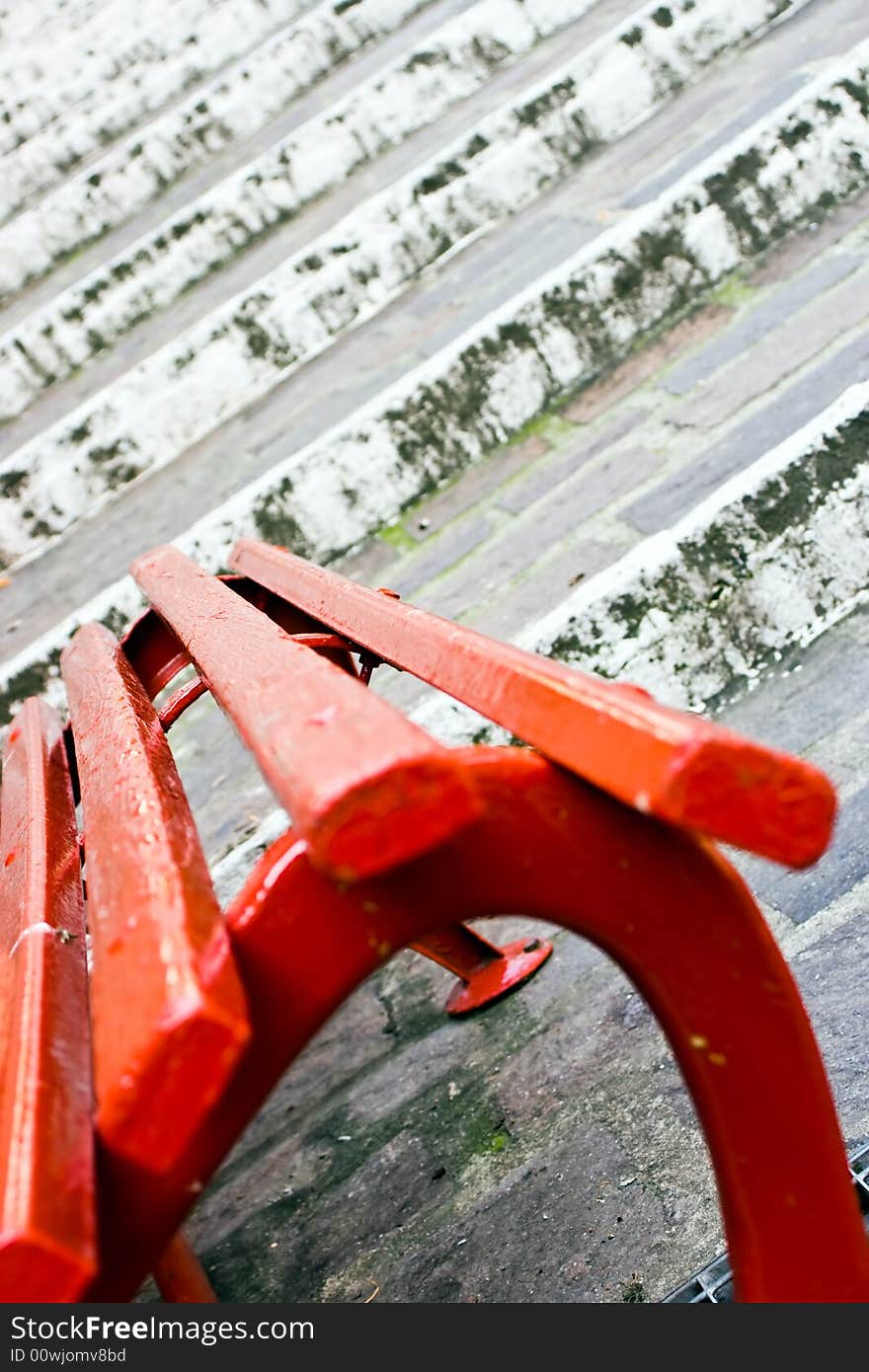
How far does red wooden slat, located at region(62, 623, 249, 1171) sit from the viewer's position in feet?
2.68

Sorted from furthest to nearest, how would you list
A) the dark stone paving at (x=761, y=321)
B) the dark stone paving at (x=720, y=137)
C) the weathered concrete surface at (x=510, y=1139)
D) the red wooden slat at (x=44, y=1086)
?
the dark stone paving at (x=720, y=137)
the dark stone paving at (x=761, y=321)
the weathered concrete surface at (x=510, y=1139)
the red wooden slat at (x=44, y=1086)

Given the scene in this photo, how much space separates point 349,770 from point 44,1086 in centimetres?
35

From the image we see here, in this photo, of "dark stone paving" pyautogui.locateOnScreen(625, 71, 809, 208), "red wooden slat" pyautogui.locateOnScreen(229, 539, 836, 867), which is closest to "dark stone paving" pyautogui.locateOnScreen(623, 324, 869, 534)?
"dark stone paving" pyautogui.locateOnScreen(625, 71, 809, 208)

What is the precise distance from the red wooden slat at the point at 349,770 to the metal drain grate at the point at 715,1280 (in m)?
0.98

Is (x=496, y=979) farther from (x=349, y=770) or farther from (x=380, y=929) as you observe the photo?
(x=349, y=770)

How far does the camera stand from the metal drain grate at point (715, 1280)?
154cm

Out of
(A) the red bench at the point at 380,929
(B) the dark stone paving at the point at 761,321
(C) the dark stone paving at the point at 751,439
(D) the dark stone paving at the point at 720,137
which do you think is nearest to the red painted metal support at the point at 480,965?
(A) the red bench at the point at 380,929

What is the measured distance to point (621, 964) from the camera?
1.11 m

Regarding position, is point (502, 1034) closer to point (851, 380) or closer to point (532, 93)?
point (851, 380)

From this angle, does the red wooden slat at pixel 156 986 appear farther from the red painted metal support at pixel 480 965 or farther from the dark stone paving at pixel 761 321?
the dark stone paving at pixel 761 321

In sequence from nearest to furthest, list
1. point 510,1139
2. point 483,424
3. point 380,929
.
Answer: point 380,929, point 510,1139, point 483,424

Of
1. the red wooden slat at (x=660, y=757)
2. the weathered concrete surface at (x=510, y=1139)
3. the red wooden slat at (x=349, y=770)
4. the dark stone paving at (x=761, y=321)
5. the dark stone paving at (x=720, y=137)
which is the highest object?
the red wooden slat at (x=349, y=770)

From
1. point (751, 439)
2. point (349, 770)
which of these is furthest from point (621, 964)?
point (751, 439)

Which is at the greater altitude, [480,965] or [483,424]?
[483,424]
